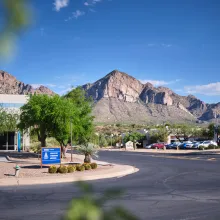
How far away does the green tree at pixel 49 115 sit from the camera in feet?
107

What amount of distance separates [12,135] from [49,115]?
24.6 meters

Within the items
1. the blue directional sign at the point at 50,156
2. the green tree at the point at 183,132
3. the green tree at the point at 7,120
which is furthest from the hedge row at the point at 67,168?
the green tree at the point at 183,132

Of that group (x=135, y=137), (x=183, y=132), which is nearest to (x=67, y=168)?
(x=135, y=137)

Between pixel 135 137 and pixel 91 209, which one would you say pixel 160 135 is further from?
pixel 91 209

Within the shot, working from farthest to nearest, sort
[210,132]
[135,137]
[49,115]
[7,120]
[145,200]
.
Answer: [135,137], [210,132], [7,120], [49,115], [145,200]

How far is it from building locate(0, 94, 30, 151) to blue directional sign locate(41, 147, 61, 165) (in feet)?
94.9

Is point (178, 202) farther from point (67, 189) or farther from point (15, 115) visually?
point (15, 115)

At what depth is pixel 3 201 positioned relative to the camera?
41.7 ft

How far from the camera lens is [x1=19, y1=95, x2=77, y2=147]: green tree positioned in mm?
32562

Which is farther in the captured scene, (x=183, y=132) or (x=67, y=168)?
(x=183, y=132)

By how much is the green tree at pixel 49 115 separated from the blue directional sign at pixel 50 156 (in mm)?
7491

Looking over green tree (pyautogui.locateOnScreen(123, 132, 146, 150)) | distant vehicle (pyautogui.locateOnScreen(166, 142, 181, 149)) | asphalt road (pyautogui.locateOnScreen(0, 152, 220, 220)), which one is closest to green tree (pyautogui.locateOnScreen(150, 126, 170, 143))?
green tree (pyautogui.locateOnScreen(123, 132, 146, 150))

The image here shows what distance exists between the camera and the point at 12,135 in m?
55.1

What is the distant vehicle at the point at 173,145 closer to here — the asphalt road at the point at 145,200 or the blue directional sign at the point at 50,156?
the blue directional sign at the point at 50,156
